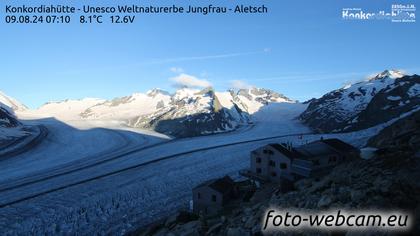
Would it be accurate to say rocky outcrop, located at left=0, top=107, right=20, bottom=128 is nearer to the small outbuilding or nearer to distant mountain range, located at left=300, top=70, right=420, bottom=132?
the small outbuilding

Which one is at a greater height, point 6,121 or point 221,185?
point 6,121

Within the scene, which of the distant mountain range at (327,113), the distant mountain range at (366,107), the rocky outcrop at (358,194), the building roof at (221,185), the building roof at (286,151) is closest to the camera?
the rocky outcrop at (358,194)

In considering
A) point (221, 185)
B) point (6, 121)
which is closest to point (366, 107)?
point (221, 185)

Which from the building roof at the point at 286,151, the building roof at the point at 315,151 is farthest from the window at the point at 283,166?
the building roof at the point at 315,151

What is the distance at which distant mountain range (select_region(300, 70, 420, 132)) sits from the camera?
3639 inches

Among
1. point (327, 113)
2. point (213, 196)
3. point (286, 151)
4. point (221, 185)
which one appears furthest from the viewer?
point (327, 113)

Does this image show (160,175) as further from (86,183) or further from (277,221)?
(277,221)

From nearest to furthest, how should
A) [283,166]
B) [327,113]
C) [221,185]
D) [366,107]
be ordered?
1. [221,185]
2. [283,166]
3. [366,107]
4. [327,113]

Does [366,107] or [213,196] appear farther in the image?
[366,107]

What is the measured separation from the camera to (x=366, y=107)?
336ft

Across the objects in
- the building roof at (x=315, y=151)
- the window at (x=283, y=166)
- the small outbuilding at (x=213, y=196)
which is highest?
the building roof at (x=315, y=151)

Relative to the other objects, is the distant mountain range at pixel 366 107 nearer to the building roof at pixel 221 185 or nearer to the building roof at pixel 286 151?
the building roof at pixel 286 151

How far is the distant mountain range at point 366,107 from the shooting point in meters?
92.4

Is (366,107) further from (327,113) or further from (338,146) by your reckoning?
(338,146)
